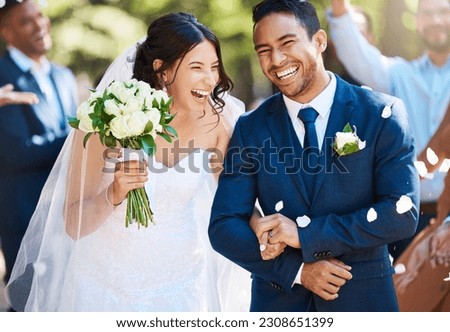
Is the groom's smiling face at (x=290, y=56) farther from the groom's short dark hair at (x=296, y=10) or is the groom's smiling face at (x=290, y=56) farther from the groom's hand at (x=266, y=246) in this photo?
the groom's hand at (x=266, y=246)

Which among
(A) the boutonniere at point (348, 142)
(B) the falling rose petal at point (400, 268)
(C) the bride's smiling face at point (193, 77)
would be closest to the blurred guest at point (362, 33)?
(A) the boutonniere at point (348, 142)

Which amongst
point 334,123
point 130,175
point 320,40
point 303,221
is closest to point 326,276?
point 303,221

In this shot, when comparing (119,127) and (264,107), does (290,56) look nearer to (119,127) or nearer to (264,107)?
(264,107)

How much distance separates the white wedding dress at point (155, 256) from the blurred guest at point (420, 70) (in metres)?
0.92

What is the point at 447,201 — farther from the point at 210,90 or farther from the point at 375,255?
the point at 210,90

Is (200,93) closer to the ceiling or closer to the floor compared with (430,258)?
closer to the ceiling

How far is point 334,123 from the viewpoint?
3.62m

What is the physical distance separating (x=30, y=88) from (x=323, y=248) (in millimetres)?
1692

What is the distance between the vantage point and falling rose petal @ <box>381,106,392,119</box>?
360 centimetres

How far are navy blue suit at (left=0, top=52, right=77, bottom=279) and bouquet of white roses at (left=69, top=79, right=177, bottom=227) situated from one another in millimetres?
359

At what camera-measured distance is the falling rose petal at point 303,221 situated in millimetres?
3545

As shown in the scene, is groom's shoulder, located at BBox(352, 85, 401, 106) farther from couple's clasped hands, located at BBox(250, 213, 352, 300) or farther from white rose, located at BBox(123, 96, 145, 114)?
white rose, located at BBox(123, 96, 145, 114)

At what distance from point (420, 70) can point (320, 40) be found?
577 mm

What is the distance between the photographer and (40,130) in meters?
3.98
